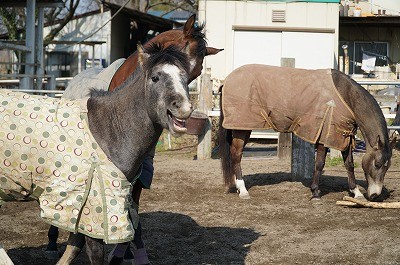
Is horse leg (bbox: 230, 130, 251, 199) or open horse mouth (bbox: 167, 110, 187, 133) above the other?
open horse mouth (bbox: 167, 110, 187, 133)

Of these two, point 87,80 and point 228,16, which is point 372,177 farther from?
point 228,16

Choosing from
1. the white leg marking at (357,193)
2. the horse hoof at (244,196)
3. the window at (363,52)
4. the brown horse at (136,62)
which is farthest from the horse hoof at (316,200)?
the window at (363,52)

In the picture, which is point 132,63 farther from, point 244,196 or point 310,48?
point 310,48

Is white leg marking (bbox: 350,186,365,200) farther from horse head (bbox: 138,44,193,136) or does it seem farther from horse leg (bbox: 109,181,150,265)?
horse head (bbox: 138,44,193,136)

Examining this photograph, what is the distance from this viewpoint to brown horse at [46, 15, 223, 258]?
165 inches

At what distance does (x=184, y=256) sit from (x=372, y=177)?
2.95m

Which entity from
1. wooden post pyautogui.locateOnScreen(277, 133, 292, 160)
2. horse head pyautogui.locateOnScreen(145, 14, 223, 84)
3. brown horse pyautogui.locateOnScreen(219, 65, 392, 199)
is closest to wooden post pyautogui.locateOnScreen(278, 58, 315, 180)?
brown horse pyautogui.locateOnScreen(219, 65, 392, 199)

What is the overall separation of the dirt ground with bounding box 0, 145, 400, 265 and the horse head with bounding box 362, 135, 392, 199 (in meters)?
0.32

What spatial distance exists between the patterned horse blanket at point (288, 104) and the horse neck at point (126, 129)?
399cm

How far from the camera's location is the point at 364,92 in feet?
24.5

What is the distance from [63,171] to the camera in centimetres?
362

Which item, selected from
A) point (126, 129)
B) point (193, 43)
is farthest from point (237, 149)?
point (126, 129)

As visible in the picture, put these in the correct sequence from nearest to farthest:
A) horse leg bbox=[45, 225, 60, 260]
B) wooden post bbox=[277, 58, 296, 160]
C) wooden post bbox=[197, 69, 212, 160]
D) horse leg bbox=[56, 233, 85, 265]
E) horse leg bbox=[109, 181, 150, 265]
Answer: horse leg bbox=[56, 233, 85, 265], horse leg bbox=[109, 181, 150, 265], horse leg bbox=[45, 225, 60, 260], wooden post bbox=[277, 58, 296, 160], wooden post bbox=[197, 69, 212, 160]

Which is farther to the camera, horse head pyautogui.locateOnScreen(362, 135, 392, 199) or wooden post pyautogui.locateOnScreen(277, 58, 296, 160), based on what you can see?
wooden post pyautogui.locateOnScreen(277, 58, 296, 160)
